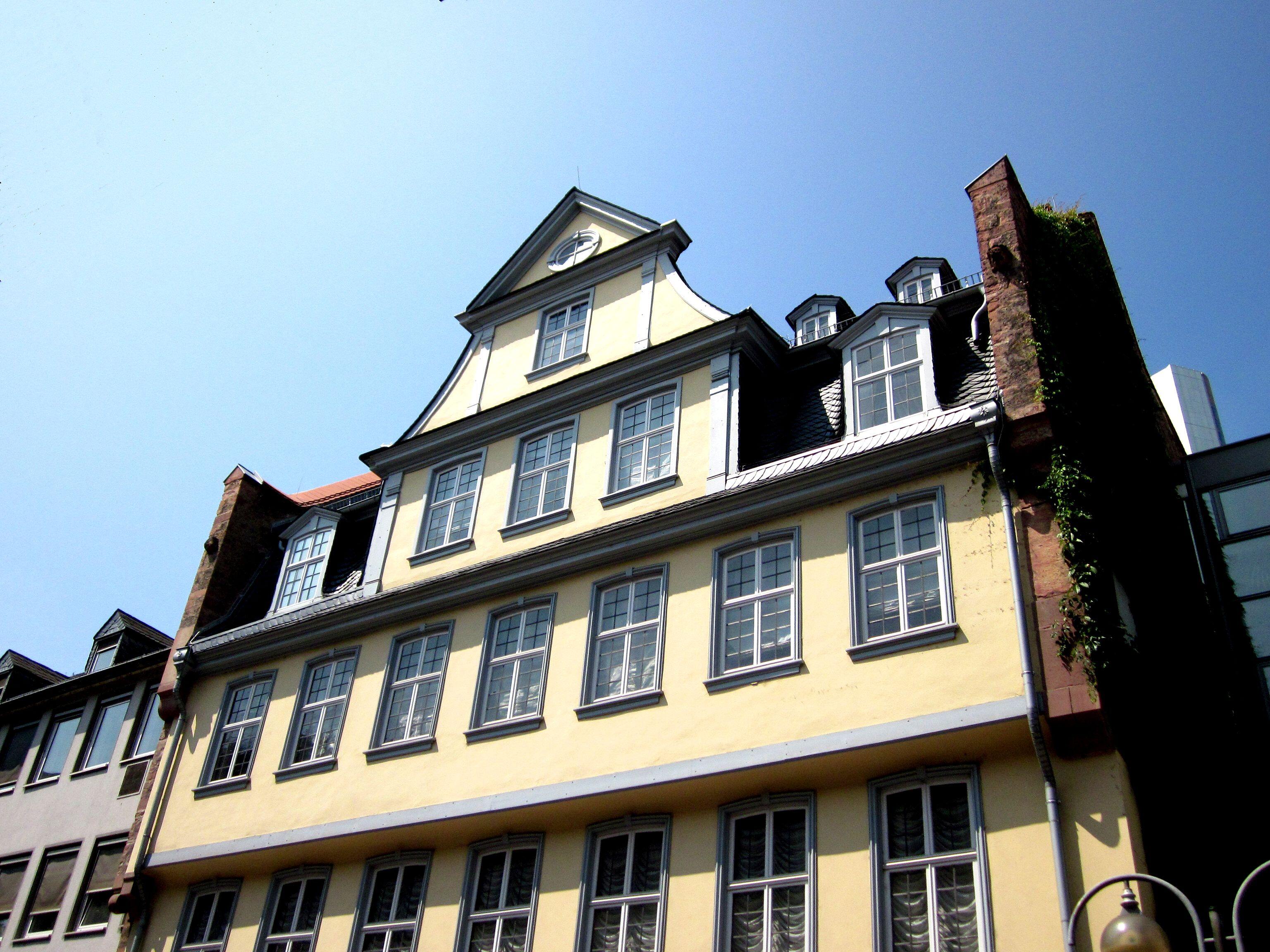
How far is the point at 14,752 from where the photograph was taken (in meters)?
25.7

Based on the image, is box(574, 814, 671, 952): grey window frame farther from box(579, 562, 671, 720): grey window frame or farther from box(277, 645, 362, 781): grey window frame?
box(277, 645, 362, 781): grey window frame

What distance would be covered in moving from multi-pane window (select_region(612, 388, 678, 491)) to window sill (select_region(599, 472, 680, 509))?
0.09 metres

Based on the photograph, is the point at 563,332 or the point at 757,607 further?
the point at 563,332

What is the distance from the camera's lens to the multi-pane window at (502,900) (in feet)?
49.7

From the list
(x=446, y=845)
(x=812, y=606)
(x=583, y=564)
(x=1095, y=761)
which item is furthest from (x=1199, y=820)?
(x=446, y=845)

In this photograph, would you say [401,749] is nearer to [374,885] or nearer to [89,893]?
[374,885]

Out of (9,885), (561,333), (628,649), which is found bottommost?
(9,885)

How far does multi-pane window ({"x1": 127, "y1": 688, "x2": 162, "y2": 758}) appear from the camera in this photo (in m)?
22.7

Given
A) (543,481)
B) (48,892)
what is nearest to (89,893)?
(48,892)

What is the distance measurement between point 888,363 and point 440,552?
312 inches

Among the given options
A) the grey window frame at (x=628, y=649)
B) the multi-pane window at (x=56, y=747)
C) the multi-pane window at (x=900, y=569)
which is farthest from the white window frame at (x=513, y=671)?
the multi-pane window at (x=56, y=747)

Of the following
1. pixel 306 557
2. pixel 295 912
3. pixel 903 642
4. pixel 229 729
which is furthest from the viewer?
pixel 306 557

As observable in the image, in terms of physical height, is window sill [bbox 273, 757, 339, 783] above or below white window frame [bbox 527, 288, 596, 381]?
below

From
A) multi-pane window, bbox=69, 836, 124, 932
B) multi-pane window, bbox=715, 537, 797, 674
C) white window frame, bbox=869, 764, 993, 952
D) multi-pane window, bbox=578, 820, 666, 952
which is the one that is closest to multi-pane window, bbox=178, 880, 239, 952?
multi-pane window, bbox=69, 836, 124, 932
